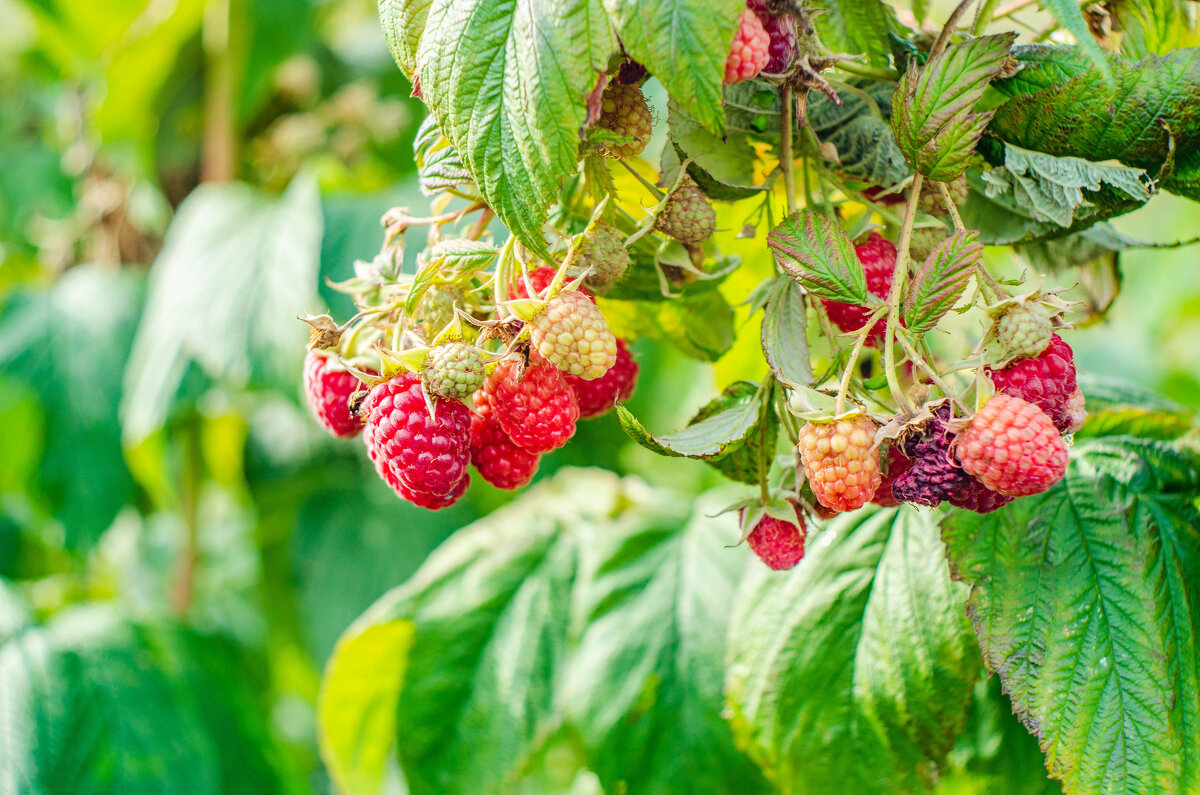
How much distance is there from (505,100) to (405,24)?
7 cm

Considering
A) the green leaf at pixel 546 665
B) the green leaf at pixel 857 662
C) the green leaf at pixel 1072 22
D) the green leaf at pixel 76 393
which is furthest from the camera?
the green leaf at pixel 76 393

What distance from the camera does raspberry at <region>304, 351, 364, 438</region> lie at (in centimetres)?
51

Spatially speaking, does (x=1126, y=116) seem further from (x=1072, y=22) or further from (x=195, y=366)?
(x=195, y=366)

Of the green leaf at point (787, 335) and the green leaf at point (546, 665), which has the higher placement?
the green leaf at point (787, 335)

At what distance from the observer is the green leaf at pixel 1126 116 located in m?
0.44

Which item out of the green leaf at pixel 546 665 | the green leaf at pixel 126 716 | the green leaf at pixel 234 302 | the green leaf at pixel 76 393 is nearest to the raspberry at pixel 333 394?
the green leaf at pixel 546 665

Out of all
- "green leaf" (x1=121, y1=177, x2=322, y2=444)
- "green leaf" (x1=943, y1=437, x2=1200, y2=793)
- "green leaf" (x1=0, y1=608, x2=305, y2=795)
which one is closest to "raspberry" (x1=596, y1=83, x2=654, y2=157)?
"green leaf" (x1=943, y1=437, x2=1200, y2=793)

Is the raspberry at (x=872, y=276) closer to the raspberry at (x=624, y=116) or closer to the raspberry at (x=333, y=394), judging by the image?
the raspberry at (x=624, y=116)

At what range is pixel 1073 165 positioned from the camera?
0.46 m

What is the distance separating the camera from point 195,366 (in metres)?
1.15

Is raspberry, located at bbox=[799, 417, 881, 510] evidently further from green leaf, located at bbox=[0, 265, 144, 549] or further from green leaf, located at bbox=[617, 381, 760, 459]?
green leaf, located at bbox=[0, 265, 144, 549]

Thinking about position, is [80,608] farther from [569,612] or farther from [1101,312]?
[1101,312]

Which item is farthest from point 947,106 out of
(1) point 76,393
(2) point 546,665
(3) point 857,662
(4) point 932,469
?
(1) point 76,393

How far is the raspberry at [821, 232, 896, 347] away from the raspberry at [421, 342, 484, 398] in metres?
0.19
